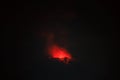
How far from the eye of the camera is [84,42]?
7.51ft

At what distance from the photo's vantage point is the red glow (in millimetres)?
2291

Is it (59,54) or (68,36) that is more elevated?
(68,36)

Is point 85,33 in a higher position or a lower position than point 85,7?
lower

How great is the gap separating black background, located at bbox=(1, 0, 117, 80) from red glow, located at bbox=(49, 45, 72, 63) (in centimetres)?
4

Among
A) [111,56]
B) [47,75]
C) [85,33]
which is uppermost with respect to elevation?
[85,33]

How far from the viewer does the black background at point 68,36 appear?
2.27 metres

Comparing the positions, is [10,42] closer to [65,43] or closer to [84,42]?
[65,43]

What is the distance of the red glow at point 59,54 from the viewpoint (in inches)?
90.2

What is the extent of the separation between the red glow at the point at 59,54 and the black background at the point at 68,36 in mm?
44

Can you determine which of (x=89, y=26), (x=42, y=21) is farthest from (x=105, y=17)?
(x=42, y=21)

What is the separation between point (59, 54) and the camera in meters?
2.30

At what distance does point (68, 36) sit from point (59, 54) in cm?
17

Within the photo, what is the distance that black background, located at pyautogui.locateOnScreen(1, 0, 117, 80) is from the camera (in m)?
2.27

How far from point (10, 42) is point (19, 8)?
30cm
